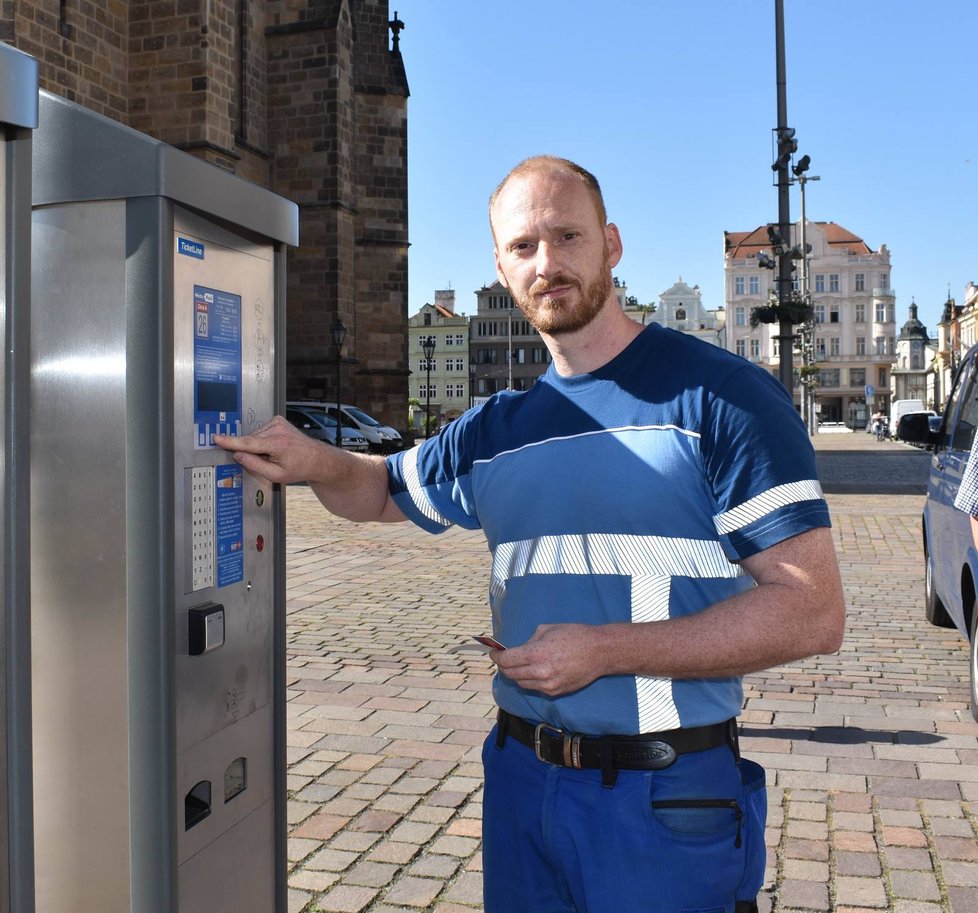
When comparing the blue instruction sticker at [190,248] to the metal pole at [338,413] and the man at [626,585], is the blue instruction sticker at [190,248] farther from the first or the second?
the metal pole at [338,413]

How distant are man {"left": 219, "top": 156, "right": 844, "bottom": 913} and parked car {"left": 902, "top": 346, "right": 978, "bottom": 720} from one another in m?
3.99

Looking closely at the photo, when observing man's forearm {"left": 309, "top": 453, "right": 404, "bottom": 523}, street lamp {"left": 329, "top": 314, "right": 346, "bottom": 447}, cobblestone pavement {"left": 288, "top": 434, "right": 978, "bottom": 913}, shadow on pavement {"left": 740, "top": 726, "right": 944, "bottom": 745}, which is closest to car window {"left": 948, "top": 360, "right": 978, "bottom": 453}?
cobblestone pavement {"left": 288, "top": 434, "right": 978, "bottom": 913}

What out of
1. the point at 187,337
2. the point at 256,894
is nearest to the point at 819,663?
the point at 256,894

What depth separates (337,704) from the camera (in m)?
6.36

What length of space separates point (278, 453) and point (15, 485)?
64cm

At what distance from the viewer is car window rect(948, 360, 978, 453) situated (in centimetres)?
718

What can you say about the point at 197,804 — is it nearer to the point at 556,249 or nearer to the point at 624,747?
the point at 624,747

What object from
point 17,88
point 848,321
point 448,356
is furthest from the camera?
point 848,321

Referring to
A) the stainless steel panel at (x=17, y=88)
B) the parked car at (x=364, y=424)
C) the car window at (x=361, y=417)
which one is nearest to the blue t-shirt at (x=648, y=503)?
the stainless steel panel at (x=17, y=88)

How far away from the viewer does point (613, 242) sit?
2510mm

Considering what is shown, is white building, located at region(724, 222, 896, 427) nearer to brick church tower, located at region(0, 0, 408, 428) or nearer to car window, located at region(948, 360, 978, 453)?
brick church tower, located at region(0, 0, 408, 428)

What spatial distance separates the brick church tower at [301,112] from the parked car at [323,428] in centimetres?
246

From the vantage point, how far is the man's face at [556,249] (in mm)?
2346

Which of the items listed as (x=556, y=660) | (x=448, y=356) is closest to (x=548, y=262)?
(x=556, y=660)
